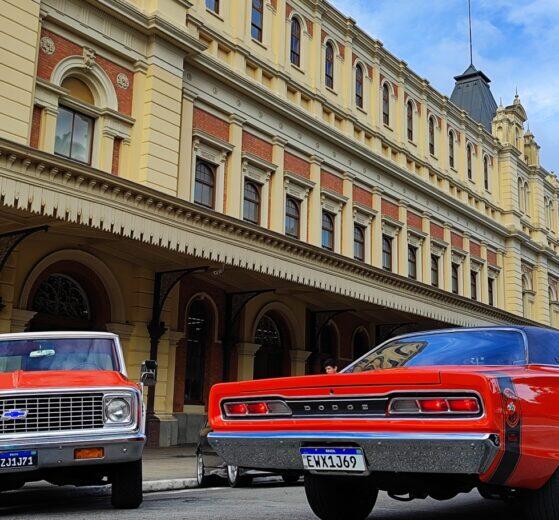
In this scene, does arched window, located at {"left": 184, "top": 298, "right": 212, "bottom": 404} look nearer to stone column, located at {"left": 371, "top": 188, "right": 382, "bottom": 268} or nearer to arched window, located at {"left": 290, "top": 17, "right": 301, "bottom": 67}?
stone column, located at {"left": 371, "top": 188, "right": 382, "bottom": 268}

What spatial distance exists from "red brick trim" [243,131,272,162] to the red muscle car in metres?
17.7

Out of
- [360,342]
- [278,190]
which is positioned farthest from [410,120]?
[278,190]

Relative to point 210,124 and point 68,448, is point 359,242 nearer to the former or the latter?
point 210,124

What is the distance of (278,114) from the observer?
24.6 meters

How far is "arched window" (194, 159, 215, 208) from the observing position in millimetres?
21453

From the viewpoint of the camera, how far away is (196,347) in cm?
2094

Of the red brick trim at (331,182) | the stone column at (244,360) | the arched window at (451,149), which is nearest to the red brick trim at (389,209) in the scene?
the red brick trim at (331,182)

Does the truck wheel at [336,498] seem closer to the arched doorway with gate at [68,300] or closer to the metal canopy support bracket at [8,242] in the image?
the metal canopy support bracket at [8,242]

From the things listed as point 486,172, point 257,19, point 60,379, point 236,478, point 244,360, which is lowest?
point 236,478

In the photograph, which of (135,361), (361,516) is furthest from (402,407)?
(135,361)

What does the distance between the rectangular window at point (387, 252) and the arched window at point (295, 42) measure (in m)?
7.58

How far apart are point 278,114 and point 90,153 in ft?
25.4

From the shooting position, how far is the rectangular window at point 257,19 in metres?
24.6

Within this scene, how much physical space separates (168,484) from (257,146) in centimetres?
1449
